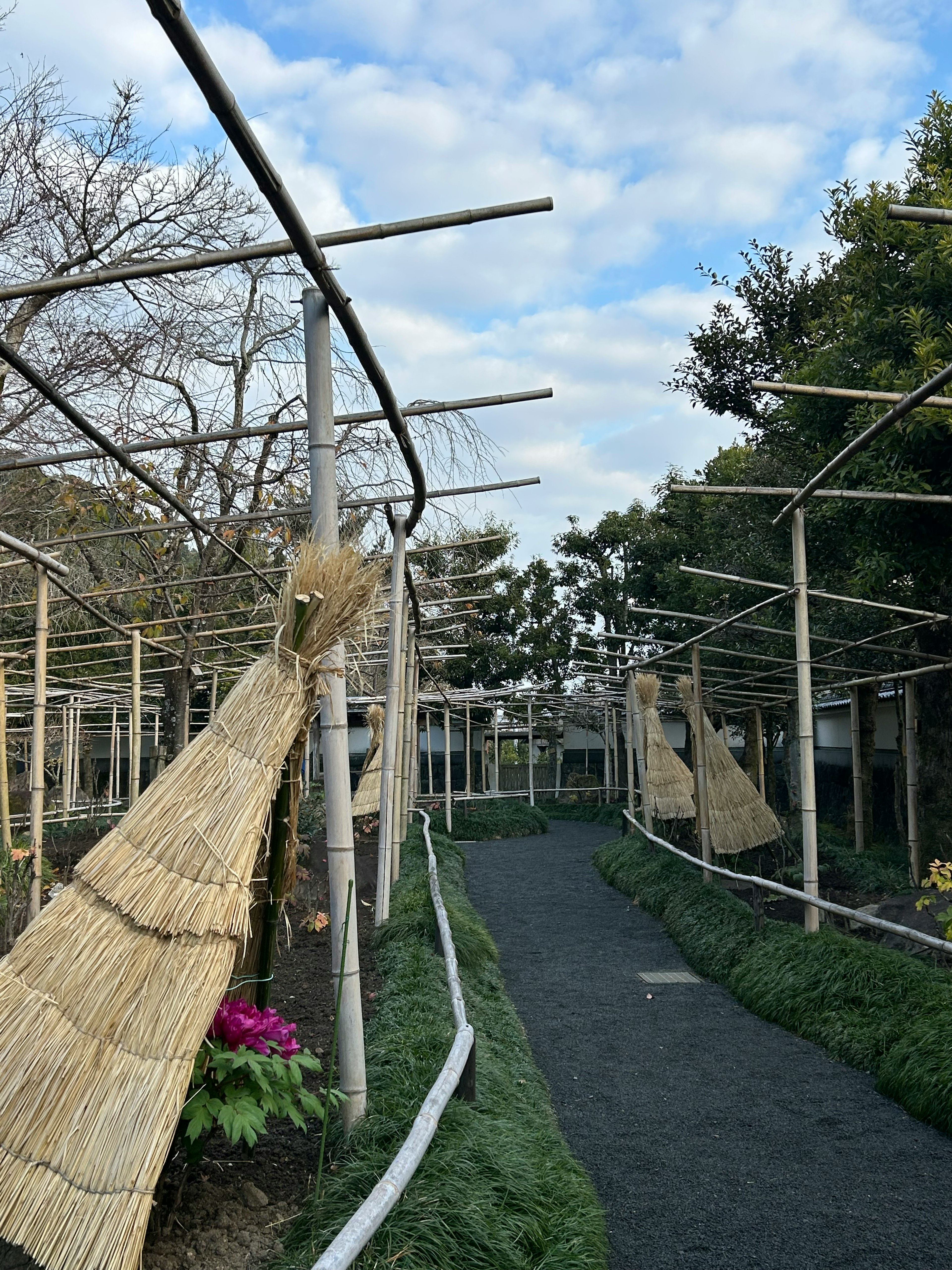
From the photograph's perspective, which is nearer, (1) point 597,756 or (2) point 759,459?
(2) point 759,459

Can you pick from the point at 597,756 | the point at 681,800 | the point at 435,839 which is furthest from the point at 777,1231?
the point at 597,756

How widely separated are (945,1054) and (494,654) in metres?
19.4

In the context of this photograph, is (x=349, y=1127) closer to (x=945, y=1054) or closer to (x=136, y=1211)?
(x=136, y=1211)

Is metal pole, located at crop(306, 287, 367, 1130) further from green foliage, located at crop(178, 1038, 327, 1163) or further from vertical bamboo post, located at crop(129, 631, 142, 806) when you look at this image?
vertical bamboo post, located at crop(129, 631, 142, 806)

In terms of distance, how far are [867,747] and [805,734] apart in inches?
248

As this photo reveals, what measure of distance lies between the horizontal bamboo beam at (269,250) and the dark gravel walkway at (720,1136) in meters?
3.36

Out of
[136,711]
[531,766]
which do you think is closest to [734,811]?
[136,711]

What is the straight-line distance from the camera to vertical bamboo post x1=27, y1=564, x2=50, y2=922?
587cm

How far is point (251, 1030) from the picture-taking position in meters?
3.07

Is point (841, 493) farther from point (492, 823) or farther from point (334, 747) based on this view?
point (492, 823)

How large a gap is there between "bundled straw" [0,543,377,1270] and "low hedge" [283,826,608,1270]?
23.6 inches

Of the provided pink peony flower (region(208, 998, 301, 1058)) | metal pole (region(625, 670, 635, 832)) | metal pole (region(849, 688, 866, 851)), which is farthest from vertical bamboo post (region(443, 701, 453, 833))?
pink peony flower (region(208, 998, 301, 1058))

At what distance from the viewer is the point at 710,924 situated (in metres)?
8.48

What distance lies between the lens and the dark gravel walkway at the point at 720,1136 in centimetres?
362
